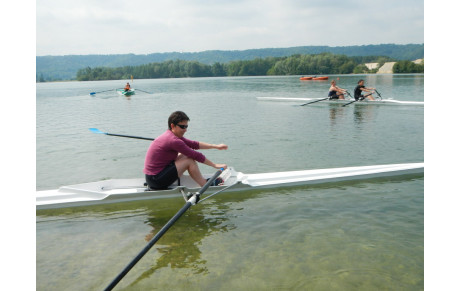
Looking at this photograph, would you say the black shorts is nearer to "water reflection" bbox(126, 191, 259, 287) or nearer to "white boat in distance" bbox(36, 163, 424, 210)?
"white boat in distance" bbox(36, 163, 424, 210)

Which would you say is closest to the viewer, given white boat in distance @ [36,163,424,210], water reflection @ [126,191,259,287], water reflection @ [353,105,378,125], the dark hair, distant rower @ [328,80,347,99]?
water reflection @ [126,191,259,287]

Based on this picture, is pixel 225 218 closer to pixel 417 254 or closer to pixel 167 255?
pixel 167 255

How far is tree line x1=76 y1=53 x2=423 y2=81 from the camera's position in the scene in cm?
12600

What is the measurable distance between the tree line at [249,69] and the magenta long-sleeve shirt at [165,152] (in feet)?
413

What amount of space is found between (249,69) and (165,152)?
5966 inches

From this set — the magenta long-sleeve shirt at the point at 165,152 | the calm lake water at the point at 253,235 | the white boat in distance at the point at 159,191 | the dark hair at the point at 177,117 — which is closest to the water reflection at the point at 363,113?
the calm lake water at the point at 253,235

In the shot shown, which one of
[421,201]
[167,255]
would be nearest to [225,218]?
[167,255]

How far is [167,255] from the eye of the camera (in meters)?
4.42

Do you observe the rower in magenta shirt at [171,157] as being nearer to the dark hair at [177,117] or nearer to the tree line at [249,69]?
the dark hair at [177,117]

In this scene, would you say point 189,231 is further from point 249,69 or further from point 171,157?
point 249,69

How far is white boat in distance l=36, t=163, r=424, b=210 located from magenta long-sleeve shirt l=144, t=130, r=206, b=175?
0.46 meters

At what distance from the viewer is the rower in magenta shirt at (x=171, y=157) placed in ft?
16.7

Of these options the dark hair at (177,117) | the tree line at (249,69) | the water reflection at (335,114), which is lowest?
the dark hair at (177,117)

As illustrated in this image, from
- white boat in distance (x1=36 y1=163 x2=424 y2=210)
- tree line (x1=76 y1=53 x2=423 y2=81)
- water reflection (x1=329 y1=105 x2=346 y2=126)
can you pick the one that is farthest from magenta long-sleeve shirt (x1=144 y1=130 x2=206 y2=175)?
tree line (x1=76 y1=53 x2=423 y2=81)
